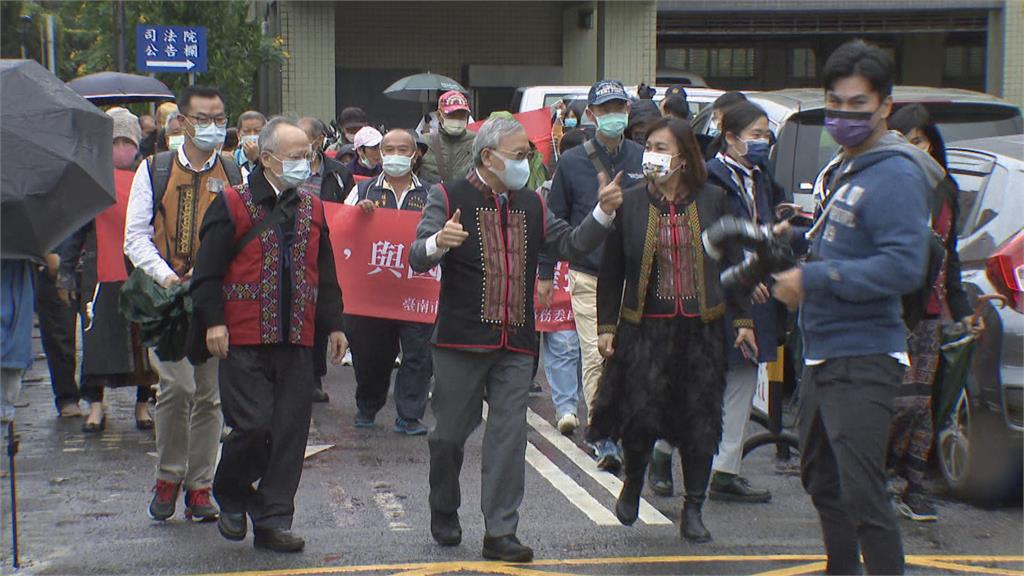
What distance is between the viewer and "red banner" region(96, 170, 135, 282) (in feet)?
29.8

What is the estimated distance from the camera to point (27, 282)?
244 inches

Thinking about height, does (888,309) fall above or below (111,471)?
above

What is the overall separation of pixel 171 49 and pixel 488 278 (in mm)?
14730

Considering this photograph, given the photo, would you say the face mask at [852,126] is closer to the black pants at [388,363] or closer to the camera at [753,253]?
the camera at [753,253]

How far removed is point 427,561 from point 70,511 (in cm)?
212

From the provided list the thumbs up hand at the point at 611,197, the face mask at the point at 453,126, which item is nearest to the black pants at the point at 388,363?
the face mask at the point at 453,126

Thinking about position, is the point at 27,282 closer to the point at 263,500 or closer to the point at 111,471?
the point at 263,500

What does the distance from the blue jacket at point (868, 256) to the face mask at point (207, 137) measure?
3.46 m

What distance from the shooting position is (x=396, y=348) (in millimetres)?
9867

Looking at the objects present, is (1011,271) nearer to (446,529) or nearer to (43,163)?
(446,529)

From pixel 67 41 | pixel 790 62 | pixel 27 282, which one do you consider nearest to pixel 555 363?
pixel 27 282

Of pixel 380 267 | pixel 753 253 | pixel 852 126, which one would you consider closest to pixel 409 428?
pixel 380 267

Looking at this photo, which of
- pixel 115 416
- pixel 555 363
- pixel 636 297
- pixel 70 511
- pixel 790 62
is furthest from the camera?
pixel 790 62

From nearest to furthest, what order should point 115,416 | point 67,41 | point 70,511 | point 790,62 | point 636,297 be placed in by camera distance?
point 636,297, point 70,511, point 115,416, point 790,62, point 67,41
